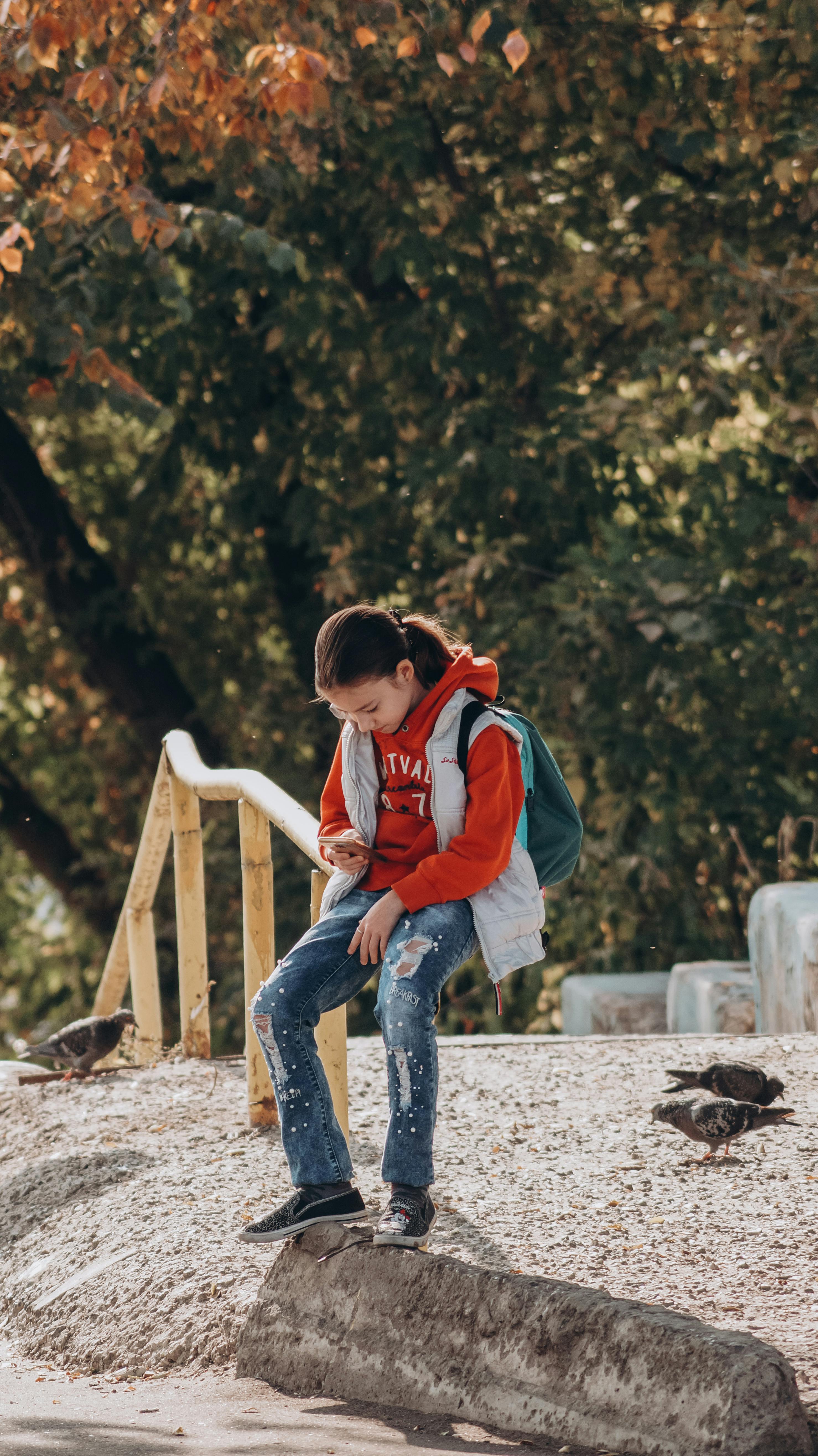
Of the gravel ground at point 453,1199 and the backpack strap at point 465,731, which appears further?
the gravel ground at point 453,1199

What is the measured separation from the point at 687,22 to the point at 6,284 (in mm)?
3577

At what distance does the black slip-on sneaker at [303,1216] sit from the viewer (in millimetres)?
2732

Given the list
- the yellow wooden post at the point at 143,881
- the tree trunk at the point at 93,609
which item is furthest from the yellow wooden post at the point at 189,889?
the tree trunk at the point at 93,609

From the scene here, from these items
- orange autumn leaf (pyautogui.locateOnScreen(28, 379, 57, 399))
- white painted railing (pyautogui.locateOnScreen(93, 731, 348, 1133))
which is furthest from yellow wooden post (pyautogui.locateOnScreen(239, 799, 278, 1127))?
orange autumn leaf (pyautogui.locateOnScreen(28, 379, 57, 399))

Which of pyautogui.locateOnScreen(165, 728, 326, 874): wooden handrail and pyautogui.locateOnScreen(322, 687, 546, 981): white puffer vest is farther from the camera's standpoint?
pyautogui.locateOnScreen(165, 728, 326, 874): wooden handrail

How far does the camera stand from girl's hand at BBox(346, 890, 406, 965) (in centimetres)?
269

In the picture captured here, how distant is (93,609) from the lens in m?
9.83

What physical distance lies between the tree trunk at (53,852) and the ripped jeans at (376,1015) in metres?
8.15

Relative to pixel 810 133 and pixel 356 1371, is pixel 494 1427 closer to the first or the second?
pixel 356 1371

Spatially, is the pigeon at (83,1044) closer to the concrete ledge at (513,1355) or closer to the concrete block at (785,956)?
the concrete ledge at (513,1355)

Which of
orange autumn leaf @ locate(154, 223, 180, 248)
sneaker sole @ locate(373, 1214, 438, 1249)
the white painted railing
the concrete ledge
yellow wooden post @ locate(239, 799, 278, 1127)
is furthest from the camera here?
orange autumn leaf @ locate(154, 223, 180, 248)

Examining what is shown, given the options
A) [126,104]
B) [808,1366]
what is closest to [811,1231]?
[808,1366]

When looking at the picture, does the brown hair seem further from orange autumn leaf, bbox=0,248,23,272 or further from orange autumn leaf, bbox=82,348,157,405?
orange autumn leaf, bbox=82,348,157,405

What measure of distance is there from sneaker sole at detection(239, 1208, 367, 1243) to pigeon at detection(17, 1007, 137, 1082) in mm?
2180
